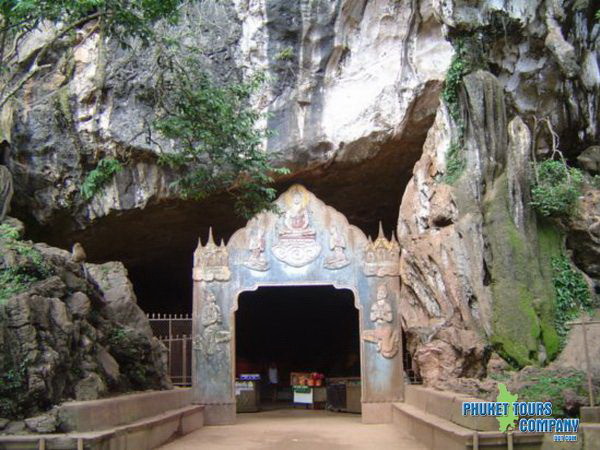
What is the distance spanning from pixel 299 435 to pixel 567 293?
16.3 feet

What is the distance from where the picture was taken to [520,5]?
11672 mm

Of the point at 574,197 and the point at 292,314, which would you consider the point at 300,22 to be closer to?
the point at 574,197

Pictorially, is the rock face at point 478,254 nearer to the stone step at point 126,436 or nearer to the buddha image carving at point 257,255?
the buddha image carving at point 257,255

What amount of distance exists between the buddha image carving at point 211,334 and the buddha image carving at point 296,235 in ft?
5.62

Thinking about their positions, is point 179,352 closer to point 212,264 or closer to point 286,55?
point 212,264

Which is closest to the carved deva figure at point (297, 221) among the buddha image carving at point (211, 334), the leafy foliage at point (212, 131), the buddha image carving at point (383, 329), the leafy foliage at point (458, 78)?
the buddha image carving at point (383, 329)

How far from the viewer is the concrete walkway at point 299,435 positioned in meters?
9.21

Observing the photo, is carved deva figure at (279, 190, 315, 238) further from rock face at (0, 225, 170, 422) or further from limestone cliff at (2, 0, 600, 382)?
rock face at (0, 225, 170, 422)

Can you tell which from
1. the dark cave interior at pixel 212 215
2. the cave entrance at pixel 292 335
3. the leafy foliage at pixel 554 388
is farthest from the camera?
the cave entrance at pixel 292 335

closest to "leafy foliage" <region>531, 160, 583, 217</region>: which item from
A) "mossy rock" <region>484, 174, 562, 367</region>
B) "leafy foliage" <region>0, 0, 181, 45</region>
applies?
"mossy rock" <region>484, 174, 562, 367</region>

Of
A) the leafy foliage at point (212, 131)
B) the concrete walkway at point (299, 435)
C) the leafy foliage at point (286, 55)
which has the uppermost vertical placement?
the leafy foliage at point (286, 55)

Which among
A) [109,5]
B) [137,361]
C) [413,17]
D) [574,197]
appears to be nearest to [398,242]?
[574,197]

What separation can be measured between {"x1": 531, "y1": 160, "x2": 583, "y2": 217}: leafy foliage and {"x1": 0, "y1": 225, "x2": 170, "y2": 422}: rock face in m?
6.98

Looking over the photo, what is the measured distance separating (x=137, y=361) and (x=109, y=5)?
5.11 m
